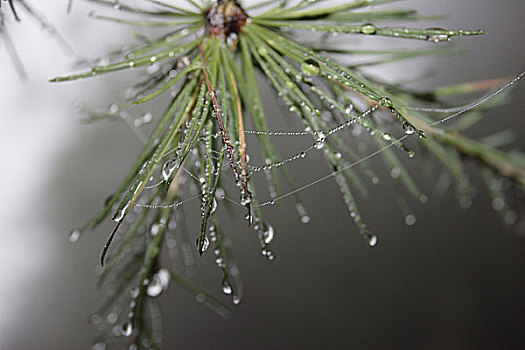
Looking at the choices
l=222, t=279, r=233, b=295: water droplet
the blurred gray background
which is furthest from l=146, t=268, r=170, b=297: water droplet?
the blurred gray background


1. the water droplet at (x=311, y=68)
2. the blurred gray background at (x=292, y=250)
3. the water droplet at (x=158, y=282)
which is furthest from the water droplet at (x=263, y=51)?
the blurred gray background at (x=292, y=250)

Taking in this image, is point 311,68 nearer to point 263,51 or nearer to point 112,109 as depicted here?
point 263,51

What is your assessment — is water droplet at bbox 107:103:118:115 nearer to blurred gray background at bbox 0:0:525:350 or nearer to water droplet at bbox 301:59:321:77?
water droplet at bbox 301:59:321:77

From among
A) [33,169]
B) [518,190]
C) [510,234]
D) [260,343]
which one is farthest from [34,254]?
[510,234]

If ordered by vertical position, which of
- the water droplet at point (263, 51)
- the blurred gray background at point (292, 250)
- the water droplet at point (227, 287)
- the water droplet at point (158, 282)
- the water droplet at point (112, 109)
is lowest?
the water droplet at point (227, 287)

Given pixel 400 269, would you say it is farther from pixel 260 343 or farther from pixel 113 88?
pixel 113 88

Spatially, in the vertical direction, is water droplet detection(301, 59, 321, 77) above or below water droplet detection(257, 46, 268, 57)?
below

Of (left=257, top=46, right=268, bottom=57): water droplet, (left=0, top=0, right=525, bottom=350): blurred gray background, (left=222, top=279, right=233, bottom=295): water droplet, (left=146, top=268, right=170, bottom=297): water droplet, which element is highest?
(left=0, top=0, right=525, bottom=350): blurred gray background

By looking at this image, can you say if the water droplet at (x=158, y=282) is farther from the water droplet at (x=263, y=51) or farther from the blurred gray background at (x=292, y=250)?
the blurred gray background at (x=292, y=250)
